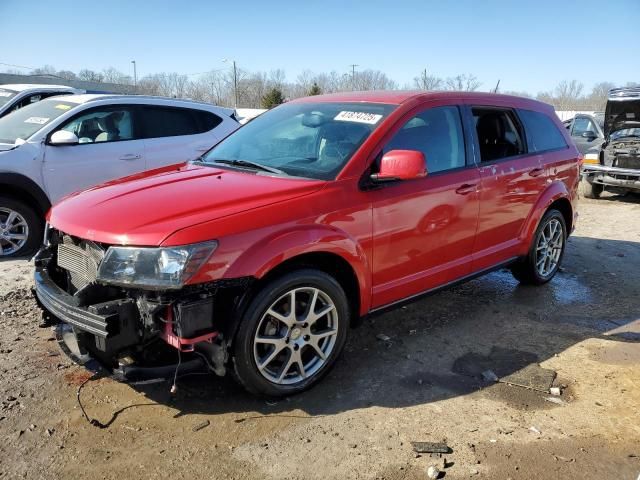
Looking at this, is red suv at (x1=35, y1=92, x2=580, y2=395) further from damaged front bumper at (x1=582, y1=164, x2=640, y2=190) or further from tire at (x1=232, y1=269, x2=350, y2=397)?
damaged front bumper at (x1=582, y1=164, x2=640, y2=190)

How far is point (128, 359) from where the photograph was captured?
296cm

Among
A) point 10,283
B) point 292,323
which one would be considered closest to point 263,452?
point 292,323

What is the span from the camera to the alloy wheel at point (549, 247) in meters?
5.24

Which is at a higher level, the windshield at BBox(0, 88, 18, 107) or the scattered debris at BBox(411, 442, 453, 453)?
the windshield at BBox(0, 88, 18, 107)

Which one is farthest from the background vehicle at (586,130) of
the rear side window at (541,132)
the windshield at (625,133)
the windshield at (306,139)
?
the windshield at (306,139)

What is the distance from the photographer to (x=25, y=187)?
5852 millimetres

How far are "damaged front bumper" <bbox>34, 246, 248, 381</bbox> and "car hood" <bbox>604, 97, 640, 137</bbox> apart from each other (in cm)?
1019

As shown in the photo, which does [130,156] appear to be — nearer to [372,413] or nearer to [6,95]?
[372,413]

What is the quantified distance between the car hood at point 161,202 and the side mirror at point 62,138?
9.59ft

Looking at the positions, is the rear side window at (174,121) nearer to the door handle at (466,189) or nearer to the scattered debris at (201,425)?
the door handle at (466,189)

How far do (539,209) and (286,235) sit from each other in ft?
9.83

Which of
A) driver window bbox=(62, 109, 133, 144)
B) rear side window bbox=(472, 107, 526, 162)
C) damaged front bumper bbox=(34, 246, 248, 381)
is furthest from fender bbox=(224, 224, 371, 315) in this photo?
driver window bbox=(62, 109, 133, 144)

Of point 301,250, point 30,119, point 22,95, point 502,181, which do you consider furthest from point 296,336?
point 22,95

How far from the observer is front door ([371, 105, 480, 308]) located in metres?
3.51
